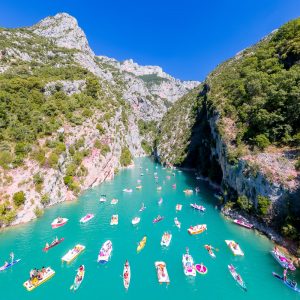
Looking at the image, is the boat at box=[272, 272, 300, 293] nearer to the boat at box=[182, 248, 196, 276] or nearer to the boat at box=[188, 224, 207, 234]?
the boat at box=[182, 248, 196, 276]

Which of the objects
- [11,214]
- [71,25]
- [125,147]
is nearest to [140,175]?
[125,147]

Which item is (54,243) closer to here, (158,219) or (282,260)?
(158,219)

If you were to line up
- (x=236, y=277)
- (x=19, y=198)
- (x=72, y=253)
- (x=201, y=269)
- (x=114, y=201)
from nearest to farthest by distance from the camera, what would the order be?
(x=236, y=277)
(x=201, y=269)
(x=72, y=253)
(x=19, y=198)
(x=114, y=201)

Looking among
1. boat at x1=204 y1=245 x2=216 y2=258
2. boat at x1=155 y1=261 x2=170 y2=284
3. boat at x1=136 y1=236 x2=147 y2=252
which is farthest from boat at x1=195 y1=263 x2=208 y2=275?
boat at x1=136 y1=236 x2=147 y2=252

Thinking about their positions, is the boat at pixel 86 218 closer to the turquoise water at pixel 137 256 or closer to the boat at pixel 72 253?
the turquoise water at pixel 137 256

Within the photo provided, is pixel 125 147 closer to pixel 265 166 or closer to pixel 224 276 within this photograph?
pixel 265 166

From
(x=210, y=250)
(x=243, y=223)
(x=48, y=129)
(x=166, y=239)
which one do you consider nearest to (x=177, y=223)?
(x=166, y=239)
